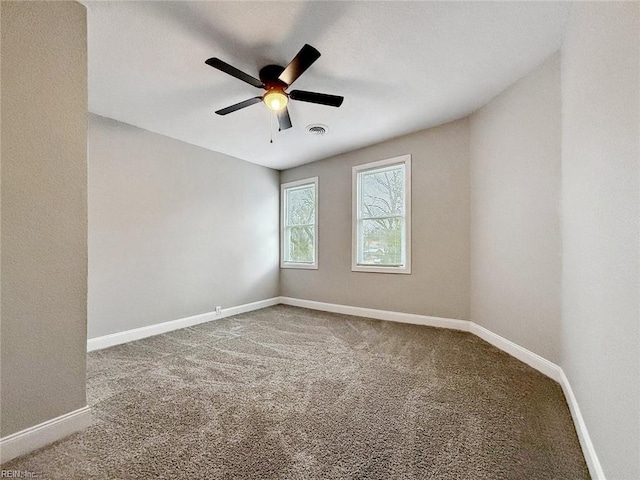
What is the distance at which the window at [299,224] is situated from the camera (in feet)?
16.3

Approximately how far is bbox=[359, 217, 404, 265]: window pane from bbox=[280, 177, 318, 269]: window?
35.9 inches

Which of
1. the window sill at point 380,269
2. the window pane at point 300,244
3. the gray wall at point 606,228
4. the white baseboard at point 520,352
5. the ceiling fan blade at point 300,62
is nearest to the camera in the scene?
the gray wall at point 606,228

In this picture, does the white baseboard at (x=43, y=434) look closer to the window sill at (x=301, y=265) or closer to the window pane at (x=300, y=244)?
the window sill at (x=301, y=265)

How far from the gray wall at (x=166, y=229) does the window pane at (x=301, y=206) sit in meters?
0.53

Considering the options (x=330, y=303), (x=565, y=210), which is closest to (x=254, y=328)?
(x=330, y=303)

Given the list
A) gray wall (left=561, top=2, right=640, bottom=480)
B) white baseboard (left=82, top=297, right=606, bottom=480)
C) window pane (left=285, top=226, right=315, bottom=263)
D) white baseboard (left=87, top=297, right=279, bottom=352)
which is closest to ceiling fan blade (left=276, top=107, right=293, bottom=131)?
gray wall (left=561, top=2, right=640, bottom=480)

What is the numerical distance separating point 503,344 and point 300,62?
3.09 meters

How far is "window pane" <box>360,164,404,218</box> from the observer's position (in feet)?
13.4

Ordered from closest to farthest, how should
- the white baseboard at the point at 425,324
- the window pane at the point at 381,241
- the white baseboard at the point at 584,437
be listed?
the white baseboard at the point at 584,437 < the white baseboard at the point at 425,324 < the window pane at the point at 381,241

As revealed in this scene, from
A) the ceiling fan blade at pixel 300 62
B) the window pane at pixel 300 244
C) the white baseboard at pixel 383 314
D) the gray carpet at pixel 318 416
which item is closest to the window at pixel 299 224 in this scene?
the window pane at pixel 300 244

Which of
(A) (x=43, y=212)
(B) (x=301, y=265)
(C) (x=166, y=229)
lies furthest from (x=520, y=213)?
(C) (x=166, y=229)

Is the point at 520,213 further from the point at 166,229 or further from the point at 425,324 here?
the point at 166,229

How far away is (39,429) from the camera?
4.92 ft

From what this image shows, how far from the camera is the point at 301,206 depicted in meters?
5.24
